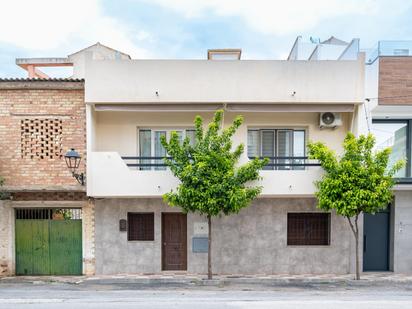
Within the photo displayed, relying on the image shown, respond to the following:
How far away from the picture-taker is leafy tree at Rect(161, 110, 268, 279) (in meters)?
8.87

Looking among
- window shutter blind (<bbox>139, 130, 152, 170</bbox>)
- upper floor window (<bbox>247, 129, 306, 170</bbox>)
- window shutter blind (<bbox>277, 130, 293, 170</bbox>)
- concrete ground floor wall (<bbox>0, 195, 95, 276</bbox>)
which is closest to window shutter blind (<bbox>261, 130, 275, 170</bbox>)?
upper floor window (<bbox>247, 129, 306, 170</bbox>)

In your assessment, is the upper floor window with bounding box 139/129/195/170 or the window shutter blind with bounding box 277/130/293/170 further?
the window shutter blind with bounding box 277/130/293/170

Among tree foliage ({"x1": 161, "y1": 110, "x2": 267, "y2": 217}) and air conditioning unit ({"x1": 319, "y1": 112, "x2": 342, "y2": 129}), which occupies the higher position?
air conditioning unit ({"x1": 319, "y1": 112, "x2": 342, "y2": 129})

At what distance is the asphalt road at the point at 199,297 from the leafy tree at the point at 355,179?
86.9 inches

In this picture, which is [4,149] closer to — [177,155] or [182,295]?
[177,155]

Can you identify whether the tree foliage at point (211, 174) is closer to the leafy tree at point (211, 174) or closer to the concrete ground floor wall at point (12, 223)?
the leafy tree at point (211, 174)

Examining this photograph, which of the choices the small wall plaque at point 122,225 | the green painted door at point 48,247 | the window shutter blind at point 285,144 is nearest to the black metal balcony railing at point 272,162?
the window shutter blind at point 285,144

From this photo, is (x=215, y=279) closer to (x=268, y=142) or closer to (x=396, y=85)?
(x=268, y=142)

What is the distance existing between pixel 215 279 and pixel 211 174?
3491 mm

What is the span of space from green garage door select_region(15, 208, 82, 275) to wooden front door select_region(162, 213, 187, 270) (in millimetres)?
2766

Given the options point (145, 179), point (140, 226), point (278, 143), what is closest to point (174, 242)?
point (140, 226)

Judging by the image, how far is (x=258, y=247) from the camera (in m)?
10.9

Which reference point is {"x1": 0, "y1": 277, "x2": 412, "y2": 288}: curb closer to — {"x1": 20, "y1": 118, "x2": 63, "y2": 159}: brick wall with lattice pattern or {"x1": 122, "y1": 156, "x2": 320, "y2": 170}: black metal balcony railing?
{"x1": 122, "y1": 156, "x2": 320, "y2": 170}: black metal balcony railing

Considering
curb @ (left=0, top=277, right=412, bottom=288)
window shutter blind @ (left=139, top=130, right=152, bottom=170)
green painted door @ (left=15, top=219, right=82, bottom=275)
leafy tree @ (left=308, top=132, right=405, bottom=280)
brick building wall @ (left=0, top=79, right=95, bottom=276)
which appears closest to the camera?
leafy tree @ (left=308, top=132, right=405, bottom=280)
